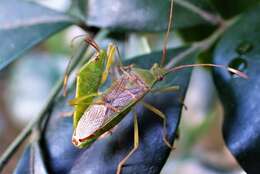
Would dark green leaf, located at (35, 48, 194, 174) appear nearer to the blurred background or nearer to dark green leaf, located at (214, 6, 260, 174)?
dark green leaf, located at (214, 6, 260, 174)

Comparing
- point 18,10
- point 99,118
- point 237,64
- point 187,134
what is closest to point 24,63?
point 187,134

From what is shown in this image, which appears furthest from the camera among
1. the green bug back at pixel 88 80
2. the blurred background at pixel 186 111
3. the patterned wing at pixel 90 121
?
the blurred background at pixel 186 111

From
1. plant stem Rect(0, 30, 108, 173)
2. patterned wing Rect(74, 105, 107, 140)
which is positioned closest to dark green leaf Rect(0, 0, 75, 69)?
plant stem Rect(0, 30, 108, 173)

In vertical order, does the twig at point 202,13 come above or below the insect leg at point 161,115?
above

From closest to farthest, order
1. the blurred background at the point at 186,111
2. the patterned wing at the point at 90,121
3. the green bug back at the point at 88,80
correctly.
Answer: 1. the patterned wing at the point at 90,121
2. the green bug back at the point at 88,80
3. the blurred background at the point at 186,111

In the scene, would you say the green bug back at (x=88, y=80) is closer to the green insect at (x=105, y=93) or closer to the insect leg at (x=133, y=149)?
the green insect at (x=105, y=93)

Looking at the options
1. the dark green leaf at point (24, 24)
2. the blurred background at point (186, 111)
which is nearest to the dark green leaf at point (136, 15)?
the dark green leaf at point (24, 24)

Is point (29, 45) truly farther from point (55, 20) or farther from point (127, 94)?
point (127, 94)
